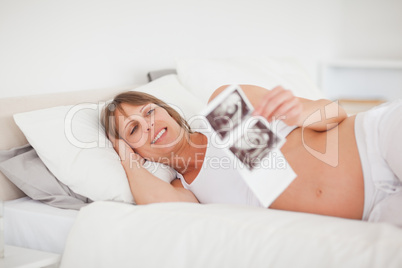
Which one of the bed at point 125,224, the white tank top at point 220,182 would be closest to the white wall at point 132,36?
the bed at point 125,224

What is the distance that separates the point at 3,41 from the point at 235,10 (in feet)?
5.00

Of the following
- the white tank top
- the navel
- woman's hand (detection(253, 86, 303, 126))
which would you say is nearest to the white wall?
the white tank top

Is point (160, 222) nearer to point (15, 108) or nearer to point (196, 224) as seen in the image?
point (196, 224)

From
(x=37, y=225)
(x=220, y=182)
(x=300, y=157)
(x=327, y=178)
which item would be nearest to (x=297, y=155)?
(x=300, y=157)

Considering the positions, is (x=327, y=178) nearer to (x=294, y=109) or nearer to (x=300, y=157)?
(x=300, y=157)

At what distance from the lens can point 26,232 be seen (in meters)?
1.30

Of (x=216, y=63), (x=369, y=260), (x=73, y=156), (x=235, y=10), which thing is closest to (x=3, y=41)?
(x=73, y=156)

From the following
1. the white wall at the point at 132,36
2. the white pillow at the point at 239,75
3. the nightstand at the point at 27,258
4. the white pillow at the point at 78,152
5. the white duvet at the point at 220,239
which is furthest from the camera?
the white pillow at the point at 239,75

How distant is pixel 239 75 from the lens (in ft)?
6.65

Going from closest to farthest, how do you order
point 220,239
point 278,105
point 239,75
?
point 220,239 < point 278,105 < point 239,75

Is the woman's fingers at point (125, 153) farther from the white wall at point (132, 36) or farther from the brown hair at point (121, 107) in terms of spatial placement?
the white wall at point (132, 36)

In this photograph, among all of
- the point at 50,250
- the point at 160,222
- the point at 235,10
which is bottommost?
the point at 50,250

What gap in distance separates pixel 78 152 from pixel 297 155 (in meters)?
0.63

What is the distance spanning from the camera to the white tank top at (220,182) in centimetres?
136
